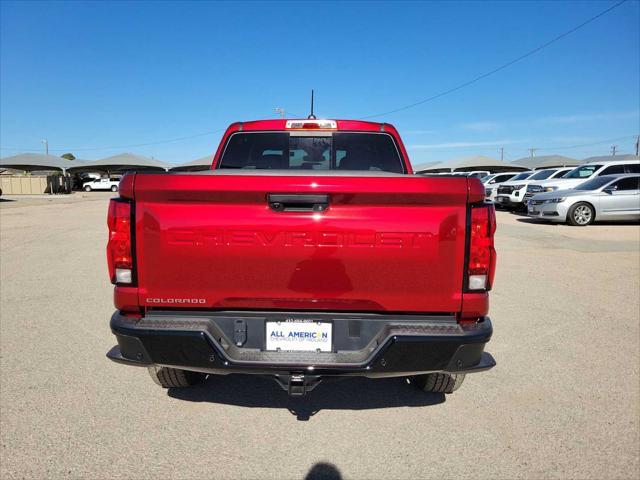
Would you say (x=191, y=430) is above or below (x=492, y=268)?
below

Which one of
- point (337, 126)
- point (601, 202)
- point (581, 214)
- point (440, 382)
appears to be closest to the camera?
point (440, 382)

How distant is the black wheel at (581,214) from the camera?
13352mm

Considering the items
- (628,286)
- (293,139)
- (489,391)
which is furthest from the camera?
(628,286)

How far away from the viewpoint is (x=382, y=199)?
7.13 feet

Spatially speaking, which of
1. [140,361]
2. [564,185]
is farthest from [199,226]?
[564,185]

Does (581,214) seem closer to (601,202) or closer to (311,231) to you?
(601,202)

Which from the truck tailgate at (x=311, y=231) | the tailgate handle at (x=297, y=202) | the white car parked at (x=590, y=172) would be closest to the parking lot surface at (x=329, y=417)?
the truck tailgate at (x=311, y=231)

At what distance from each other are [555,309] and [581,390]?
7.17ft

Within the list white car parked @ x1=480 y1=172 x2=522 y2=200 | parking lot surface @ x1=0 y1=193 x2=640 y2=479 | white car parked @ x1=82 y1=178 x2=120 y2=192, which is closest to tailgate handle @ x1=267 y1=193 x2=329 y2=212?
parking lot surface @ x1=0 y1=193 x2=640 y2=479

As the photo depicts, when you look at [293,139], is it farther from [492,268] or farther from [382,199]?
[492,268]

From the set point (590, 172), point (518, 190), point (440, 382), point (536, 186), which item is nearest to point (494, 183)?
point (518, 190)

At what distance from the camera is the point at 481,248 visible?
224 centimetres

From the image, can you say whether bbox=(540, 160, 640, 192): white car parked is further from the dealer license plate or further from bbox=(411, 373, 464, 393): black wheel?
the dealer license plate

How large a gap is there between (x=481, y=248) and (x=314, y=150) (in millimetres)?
2119
